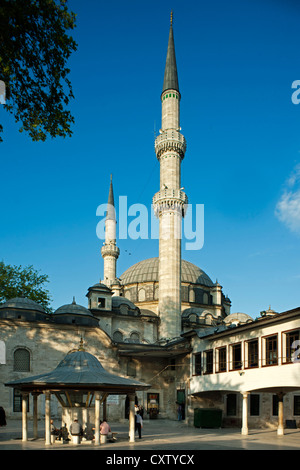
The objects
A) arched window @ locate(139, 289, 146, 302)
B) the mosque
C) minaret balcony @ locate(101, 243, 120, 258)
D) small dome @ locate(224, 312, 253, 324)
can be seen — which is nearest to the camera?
the mosque

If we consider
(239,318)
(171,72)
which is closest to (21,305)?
(239,318)

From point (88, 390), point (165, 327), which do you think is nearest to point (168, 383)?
point (165, 327)

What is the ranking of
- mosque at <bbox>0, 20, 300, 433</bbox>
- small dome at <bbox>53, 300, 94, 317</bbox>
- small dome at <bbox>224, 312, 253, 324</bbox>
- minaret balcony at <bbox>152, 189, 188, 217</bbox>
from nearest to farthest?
mosque at <bbox>0, 20, 300, 433</bbox> → small dome at <bbox>53, 300, 94, 317</bbox> → minaret balcony at <bbox>152, 189, 188, 217</bbox> → small dome at <bbox>224, 312, 253, 324</bbox>

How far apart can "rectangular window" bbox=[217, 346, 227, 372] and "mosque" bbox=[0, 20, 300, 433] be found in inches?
2.3

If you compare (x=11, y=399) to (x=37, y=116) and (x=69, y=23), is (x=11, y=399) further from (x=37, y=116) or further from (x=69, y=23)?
(x=69, y=23)

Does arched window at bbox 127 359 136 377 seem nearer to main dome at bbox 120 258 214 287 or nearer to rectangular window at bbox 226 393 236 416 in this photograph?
rectangular window at bbox 226 393 236 416

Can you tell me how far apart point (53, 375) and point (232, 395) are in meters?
16.9

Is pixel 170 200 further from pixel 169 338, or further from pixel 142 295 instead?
pixel 142 295

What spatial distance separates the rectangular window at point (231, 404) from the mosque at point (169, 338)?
0.06 meters

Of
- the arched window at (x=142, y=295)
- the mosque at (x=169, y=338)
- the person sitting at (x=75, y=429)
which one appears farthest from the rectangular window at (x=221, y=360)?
the arched window at (x=142, y=295)

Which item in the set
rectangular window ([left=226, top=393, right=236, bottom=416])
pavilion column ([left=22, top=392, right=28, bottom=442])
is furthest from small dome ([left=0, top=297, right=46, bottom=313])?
pavilion column ([left=22, top=392, right=28, bottom=442])

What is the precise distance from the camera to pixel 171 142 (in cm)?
4625

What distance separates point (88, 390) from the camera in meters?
17.8

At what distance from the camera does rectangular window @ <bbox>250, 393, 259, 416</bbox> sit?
30.7 meters
